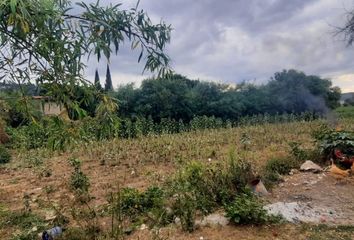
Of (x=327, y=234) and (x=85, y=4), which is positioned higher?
(x=85, y=4)

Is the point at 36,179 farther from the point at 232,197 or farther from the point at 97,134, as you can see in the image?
the point at 97,134

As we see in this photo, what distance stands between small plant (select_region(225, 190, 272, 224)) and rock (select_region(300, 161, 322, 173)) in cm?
191

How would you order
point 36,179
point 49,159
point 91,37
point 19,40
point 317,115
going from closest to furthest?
point 19,40 → point 91,37 → point 36,179 → point 49,159 → point 317,115

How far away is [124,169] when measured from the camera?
603cm

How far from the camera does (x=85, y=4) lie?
1.71 metres

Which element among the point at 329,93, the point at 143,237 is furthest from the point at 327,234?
the point at 329,93

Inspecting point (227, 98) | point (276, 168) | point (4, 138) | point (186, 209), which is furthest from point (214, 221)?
point (227, 98)

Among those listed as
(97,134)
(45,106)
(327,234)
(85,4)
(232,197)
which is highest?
(85,4)

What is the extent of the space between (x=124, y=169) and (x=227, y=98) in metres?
11.1

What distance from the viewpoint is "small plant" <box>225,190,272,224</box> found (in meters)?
3.48

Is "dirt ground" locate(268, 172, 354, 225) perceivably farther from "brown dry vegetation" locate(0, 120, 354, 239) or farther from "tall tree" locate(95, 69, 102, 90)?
"tall tree" locate(95, 69, 102, 90)

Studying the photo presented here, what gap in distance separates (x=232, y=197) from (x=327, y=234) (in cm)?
104

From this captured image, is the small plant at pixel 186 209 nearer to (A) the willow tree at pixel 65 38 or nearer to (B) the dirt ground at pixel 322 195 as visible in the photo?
(B) the dirt ground at pixel 322 195

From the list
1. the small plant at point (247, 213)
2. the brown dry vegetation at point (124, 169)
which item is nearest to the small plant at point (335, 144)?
the brown dry vegetation at point (124, 169)
